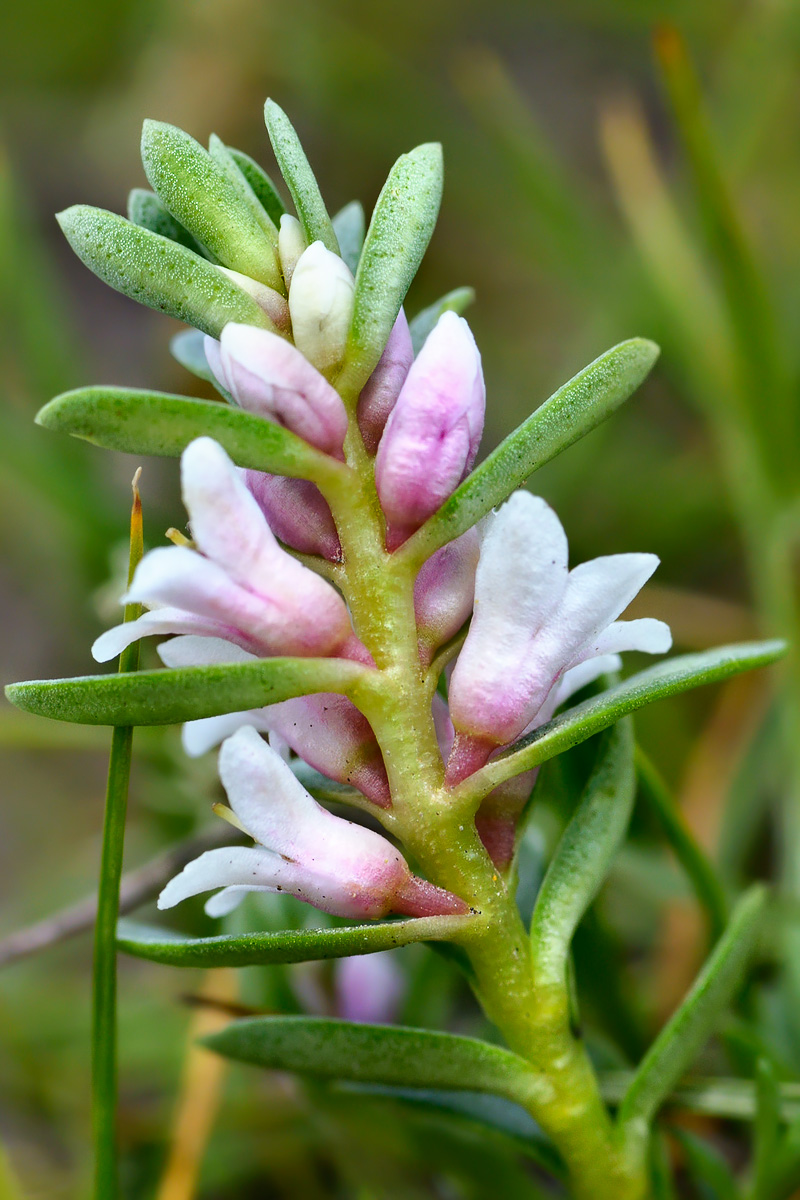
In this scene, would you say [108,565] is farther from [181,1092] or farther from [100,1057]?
[100,1057]

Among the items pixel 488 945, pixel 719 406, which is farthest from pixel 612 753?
pixel 719 406

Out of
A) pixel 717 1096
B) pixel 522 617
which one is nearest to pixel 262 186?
pixel 522 617

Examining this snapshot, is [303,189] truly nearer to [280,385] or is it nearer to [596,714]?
[280,385]

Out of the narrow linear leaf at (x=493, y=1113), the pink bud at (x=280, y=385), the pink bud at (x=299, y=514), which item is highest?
the pink bud at (x=280, y=385)

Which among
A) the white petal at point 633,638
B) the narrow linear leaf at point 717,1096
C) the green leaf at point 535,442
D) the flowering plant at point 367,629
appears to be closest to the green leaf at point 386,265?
the flowering plant at point 367,629

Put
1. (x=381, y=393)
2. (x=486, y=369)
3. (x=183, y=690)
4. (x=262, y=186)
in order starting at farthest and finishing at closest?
(x=486, y=369) → (x=262, y=186) → (x=381, y=393) → (x=183, y=690)

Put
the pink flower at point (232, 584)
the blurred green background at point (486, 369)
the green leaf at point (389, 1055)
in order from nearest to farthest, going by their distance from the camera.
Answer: the pink flower at point (232, 584), the green leaf at point (389, 1055), the blurred green background at point (486, 369)

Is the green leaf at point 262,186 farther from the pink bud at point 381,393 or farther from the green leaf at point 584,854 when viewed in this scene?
the green leaf at point 584,854
